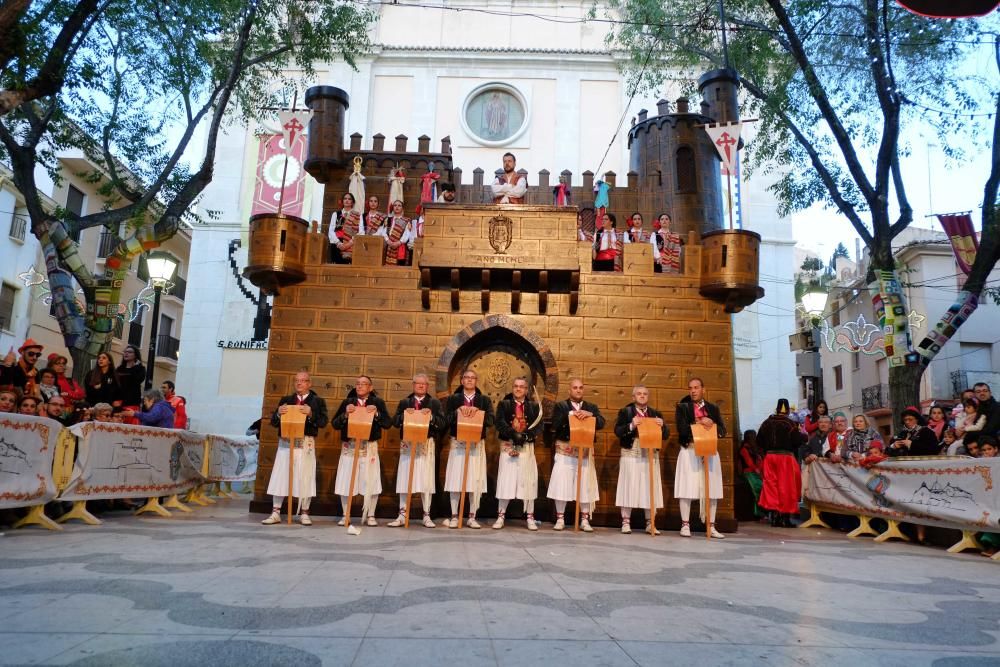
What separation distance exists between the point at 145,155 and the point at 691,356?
12090 mm

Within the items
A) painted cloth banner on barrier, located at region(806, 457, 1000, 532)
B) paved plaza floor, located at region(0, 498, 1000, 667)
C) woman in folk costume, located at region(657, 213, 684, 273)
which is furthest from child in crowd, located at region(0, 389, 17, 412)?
painted cloth banner on barrier, located at region(806, 457, 1000, 532)

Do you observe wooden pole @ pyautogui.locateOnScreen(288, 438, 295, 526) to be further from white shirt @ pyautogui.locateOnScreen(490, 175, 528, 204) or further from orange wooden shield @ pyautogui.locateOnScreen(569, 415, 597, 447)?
white shirt @ pyautogui.locateOnScreen(490, 175, 528, 204)

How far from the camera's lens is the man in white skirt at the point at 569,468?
877cm

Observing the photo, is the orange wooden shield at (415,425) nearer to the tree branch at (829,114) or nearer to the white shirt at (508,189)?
the white shirt at (508,189)

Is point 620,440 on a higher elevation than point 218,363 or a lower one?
lower

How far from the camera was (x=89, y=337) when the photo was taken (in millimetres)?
12531

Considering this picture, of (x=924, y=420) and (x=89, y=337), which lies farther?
(x=89, y=337)

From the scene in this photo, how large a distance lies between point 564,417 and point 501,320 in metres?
1.97

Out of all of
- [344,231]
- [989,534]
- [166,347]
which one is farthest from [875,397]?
[166,347]

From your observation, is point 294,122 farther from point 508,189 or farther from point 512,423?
point 512,423

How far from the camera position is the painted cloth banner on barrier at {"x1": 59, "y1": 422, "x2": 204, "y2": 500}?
8.20 m

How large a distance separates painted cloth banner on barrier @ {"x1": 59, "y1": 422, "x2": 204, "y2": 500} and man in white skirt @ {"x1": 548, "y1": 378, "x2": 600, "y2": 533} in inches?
220

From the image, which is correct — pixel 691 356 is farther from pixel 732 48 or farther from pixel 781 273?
pixel 781 273

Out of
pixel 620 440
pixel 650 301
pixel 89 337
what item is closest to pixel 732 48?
pixel 650 301
